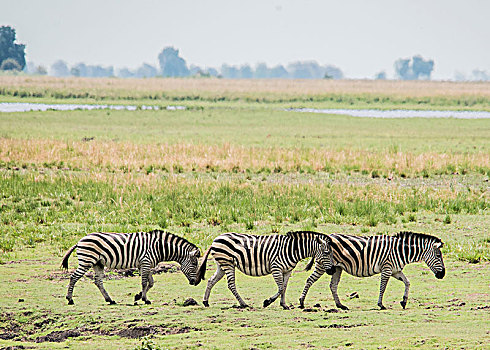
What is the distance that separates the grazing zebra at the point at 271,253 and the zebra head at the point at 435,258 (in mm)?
1377

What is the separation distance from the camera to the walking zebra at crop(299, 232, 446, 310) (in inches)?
350

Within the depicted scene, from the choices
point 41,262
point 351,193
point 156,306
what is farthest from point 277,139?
point 156,306

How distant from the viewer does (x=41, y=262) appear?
47.9 feet

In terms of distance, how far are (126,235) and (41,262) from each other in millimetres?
5449

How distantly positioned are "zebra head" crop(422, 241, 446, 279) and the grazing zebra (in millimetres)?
1377

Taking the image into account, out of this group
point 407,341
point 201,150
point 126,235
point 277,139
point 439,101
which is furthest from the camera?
point 439,101

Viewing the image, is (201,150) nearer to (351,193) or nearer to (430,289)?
(351,193)

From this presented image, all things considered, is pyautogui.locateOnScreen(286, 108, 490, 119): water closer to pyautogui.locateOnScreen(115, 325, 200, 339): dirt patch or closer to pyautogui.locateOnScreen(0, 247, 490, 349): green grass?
pyautogui.locateOnScreen(0, 247, 490, 349): green grass

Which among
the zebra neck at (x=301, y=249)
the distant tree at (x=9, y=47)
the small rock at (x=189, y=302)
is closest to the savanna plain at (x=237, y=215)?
the small rock at (x=189, y=302)

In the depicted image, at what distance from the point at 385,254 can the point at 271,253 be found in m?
1.52

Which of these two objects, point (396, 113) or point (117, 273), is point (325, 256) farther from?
point (396, 113)

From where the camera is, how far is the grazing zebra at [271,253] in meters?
8.66

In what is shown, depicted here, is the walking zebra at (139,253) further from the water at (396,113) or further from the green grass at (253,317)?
the water at (396,113)

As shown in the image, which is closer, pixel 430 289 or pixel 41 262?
pixel 430 289
